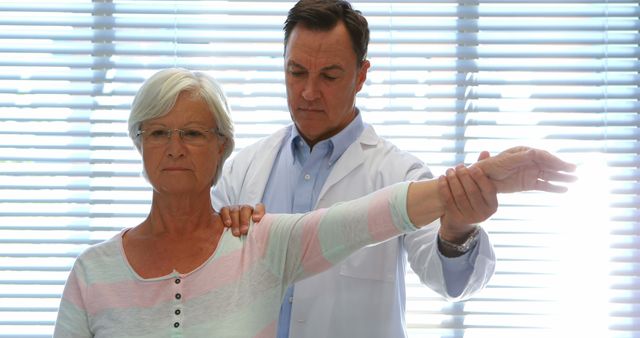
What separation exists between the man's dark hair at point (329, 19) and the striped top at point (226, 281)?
0.60 metres

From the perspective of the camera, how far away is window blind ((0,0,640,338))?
8.77 feet

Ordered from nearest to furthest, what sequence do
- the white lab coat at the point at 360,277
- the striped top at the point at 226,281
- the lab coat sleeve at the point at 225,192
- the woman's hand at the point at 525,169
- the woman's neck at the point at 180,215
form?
the woman's hand at the point at 525,169, the striped top at the point at 226,281, the woman's neck at the point at 180,215, the white lab coat at the point at 360,277, the lab coat sleeve at the point at 225,192

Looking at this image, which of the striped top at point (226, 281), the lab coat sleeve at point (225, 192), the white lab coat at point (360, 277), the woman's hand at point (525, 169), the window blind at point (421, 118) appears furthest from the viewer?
the window blind at point (421, 118)

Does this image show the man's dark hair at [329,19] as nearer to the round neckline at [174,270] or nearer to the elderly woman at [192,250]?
the elderly woman at [192,250]

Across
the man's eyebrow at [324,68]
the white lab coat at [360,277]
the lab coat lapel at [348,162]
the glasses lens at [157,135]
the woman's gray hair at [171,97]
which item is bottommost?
the white lab coat at [360,277]

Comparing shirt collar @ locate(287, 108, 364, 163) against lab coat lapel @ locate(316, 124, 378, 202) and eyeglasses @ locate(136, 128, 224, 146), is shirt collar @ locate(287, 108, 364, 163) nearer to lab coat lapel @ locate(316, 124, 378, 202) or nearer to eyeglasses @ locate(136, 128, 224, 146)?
lab coat lapel @ locate(316, 124, 378, 202)

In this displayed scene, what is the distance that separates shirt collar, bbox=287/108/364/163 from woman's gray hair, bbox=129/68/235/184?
476 millimetres

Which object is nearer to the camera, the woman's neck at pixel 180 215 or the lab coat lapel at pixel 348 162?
the woman's neck at pixel 180 215

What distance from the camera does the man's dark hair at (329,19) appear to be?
6.81 feet

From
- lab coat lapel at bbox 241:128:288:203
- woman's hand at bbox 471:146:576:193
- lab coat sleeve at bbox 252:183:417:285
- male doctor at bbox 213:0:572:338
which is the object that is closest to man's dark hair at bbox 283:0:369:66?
male doctor at bbox 213:0:572:338

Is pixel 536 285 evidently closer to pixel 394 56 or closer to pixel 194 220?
pixel 394 56

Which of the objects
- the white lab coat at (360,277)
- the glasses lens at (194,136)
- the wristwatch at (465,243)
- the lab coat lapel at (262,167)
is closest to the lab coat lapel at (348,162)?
the white lab coat at (360,277)

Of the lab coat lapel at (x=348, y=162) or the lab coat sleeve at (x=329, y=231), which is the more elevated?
the lab coat lapel at (x=348, y=162)

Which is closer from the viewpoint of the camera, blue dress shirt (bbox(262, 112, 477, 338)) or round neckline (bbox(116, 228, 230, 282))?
round neckline (bbox(116, 228, 230, 282))
